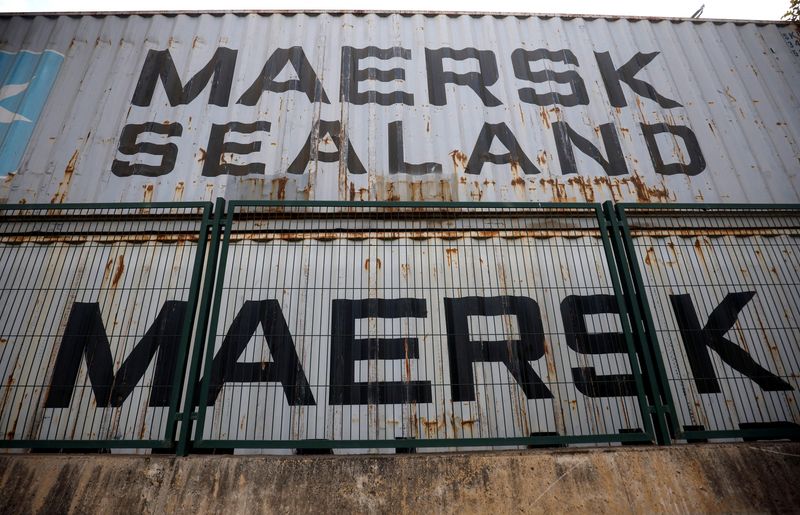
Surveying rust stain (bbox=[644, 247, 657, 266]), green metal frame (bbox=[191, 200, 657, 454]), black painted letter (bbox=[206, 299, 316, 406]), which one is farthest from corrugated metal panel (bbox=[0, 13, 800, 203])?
green metal frame (bbox=[191, 200, 657, 454])

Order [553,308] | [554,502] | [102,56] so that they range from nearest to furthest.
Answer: [554,502]
[553,308]
[102,56]

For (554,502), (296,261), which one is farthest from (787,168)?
(296,261)

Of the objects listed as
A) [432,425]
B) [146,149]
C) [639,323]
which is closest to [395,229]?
[432,425]

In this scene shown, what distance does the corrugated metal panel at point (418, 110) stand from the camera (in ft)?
20.4

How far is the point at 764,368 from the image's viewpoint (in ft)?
16.2

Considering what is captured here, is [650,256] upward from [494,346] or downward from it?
upward

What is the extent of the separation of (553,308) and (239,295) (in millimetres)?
3844

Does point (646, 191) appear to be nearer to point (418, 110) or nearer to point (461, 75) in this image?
point (461, 75)

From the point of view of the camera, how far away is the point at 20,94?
6.81 meters

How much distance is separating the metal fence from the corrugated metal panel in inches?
24.4

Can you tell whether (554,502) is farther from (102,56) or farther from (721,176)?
(102,56)

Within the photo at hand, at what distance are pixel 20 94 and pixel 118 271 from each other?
3937mm

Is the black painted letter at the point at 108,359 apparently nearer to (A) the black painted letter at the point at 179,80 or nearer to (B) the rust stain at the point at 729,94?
(A) the black painted letter at the point at 179,80

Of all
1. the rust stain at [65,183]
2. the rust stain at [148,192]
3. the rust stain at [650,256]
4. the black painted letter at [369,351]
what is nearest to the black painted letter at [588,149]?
Result: the rust stain at [650,256]
